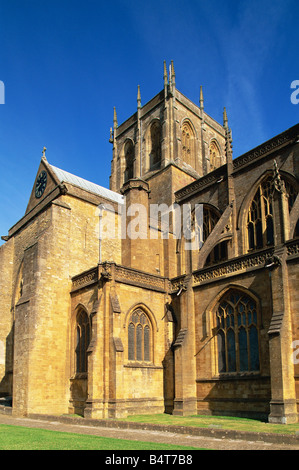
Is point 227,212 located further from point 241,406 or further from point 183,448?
point 183,448

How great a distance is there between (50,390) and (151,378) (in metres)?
5.01

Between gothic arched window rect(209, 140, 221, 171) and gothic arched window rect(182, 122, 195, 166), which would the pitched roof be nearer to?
gothic arched window rect(182, 122, 195, 166)

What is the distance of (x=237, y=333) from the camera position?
60.7ft

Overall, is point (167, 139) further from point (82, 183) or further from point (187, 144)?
point (82, 183)

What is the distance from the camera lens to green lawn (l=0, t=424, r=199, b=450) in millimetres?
10211

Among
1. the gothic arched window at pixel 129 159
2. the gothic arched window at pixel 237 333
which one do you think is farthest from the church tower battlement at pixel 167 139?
the gothic arched window at pixel 237 333

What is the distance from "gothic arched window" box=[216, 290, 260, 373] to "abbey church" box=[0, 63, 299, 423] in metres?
0.06

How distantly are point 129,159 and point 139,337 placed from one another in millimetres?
23460

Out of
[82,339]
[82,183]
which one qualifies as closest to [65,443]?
[82,339]

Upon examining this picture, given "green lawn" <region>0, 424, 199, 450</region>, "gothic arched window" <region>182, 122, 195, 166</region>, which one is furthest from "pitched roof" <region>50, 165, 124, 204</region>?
"green lawn" <region>0, 424, 199, 450</region>

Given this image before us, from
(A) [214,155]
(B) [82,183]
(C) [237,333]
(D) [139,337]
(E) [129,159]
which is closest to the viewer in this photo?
(C) [237,333]

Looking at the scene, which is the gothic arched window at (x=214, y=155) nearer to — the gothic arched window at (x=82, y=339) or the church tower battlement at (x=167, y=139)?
the church tower battlement at (x=167, y=139)

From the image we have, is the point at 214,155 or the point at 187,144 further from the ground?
the point at 214,155

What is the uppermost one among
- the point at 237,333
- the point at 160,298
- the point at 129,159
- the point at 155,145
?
the point at 155,145
